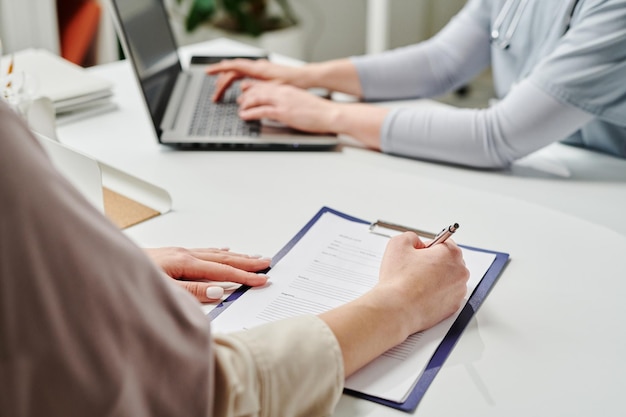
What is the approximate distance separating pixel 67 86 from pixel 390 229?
771 millimetres

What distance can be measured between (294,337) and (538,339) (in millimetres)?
306

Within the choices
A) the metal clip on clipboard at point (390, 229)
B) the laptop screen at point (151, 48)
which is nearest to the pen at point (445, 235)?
the metal clip on clipboard at point (390, 229)

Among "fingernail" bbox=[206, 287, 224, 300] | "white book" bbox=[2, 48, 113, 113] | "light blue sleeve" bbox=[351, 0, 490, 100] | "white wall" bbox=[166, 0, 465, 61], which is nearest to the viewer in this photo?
"fingernail" bbox=[206, 287, 224, 300]

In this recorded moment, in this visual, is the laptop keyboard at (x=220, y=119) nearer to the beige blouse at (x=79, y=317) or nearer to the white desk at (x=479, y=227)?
the white desk at (x=479, y=227)

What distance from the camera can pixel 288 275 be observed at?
0.93 metres

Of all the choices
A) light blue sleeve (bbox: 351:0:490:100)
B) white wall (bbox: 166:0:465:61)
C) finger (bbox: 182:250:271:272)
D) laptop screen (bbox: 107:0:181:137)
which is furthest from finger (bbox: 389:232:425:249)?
white wall (bbox: 166:0:465:61)

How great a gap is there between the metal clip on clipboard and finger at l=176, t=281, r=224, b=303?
0.25m

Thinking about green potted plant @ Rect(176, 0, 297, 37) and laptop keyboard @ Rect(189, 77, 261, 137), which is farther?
green potted plant @ Rect(176, 0, 297, 37)

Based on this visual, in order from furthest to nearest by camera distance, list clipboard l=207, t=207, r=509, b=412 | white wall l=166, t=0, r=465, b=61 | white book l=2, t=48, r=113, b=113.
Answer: white wall l=166, t=0, r=465, b=61, white book l=2, t=48, r=113, b=113, clipboard l=207, t=207, r=509, b=412

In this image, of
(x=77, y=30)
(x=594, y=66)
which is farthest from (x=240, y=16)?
(x=594, y=66)

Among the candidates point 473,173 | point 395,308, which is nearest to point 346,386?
point 395,308

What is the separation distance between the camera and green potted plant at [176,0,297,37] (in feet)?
9.81

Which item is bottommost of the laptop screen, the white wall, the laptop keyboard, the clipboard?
the white wall

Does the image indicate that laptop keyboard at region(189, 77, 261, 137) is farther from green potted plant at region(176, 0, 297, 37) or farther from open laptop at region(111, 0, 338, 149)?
green potted plant at region(176, 0, 297, 37)
